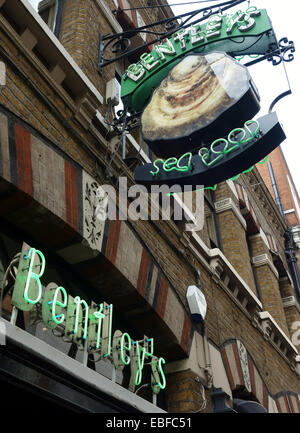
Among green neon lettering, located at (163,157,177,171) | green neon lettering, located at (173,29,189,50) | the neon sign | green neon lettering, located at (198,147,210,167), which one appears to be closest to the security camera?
the neon sign

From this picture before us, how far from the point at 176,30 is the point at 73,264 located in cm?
321

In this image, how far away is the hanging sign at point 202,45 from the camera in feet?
18.3

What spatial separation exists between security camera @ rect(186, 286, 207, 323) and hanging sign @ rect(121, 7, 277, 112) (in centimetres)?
233

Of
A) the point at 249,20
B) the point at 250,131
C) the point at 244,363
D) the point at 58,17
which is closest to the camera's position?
the point at 250,131

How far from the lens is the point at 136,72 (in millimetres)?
5926

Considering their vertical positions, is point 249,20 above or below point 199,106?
above

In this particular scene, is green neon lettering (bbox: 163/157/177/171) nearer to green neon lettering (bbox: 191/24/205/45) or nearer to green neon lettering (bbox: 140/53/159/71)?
green neon lettering (bbox: 140/53/159/71)

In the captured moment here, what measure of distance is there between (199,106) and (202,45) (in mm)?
1067

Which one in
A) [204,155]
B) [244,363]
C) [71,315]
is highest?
[204,155]

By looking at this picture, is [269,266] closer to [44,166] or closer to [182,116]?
[182,116]

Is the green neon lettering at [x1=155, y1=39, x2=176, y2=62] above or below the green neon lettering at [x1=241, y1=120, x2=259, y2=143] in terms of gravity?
above

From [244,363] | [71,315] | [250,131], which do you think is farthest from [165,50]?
[244,363]

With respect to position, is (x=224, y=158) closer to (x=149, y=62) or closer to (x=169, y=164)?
(x=169, y=164)

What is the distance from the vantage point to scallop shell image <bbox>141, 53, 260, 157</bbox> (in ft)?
16.4
